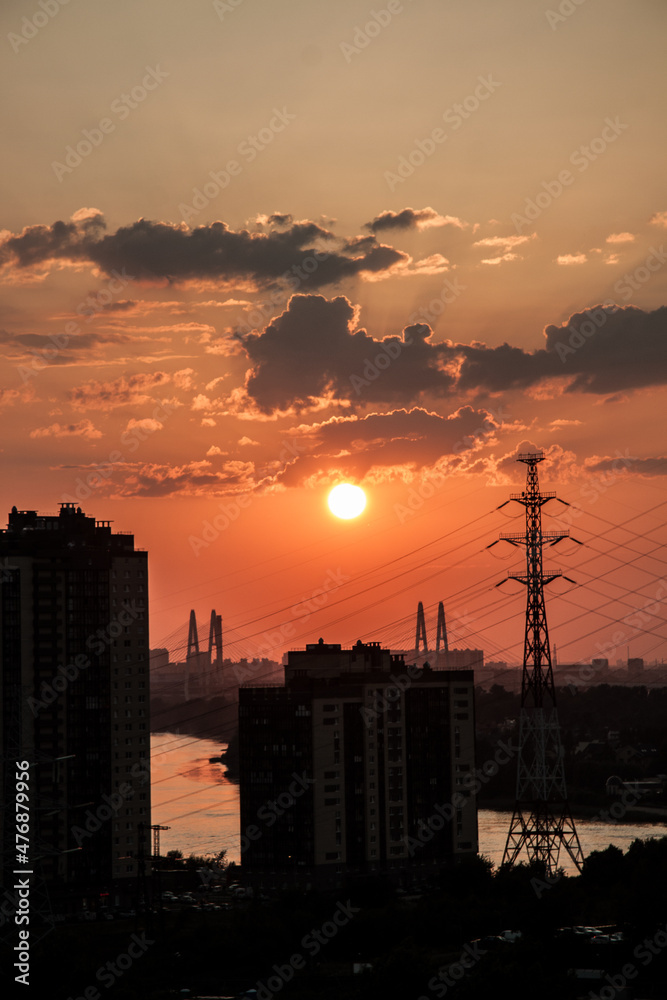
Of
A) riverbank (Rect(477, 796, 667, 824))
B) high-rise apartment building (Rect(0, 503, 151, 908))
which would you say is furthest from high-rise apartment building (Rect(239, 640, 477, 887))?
riverbank (Rect(477, 796, 667, 824))

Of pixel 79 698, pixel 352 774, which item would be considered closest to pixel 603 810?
pixel 352 774

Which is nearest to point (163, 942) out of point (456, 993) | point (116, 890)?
point (116, 890)

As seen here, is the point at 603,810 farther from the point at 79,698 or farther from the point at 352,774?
the point at 79,698

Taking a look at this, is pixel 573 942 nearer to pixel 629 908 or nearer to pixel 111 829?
pixel 629 908

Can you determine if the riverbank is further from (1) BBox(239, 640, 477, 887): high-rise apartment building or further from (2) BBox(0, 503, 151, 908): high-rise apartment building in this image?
(2) BBox(0, 503, 151, 908): high-rise apartment building

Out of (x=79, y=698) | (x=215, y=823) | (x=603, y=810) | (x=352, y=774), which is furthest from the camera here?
(x=603, y=810)
